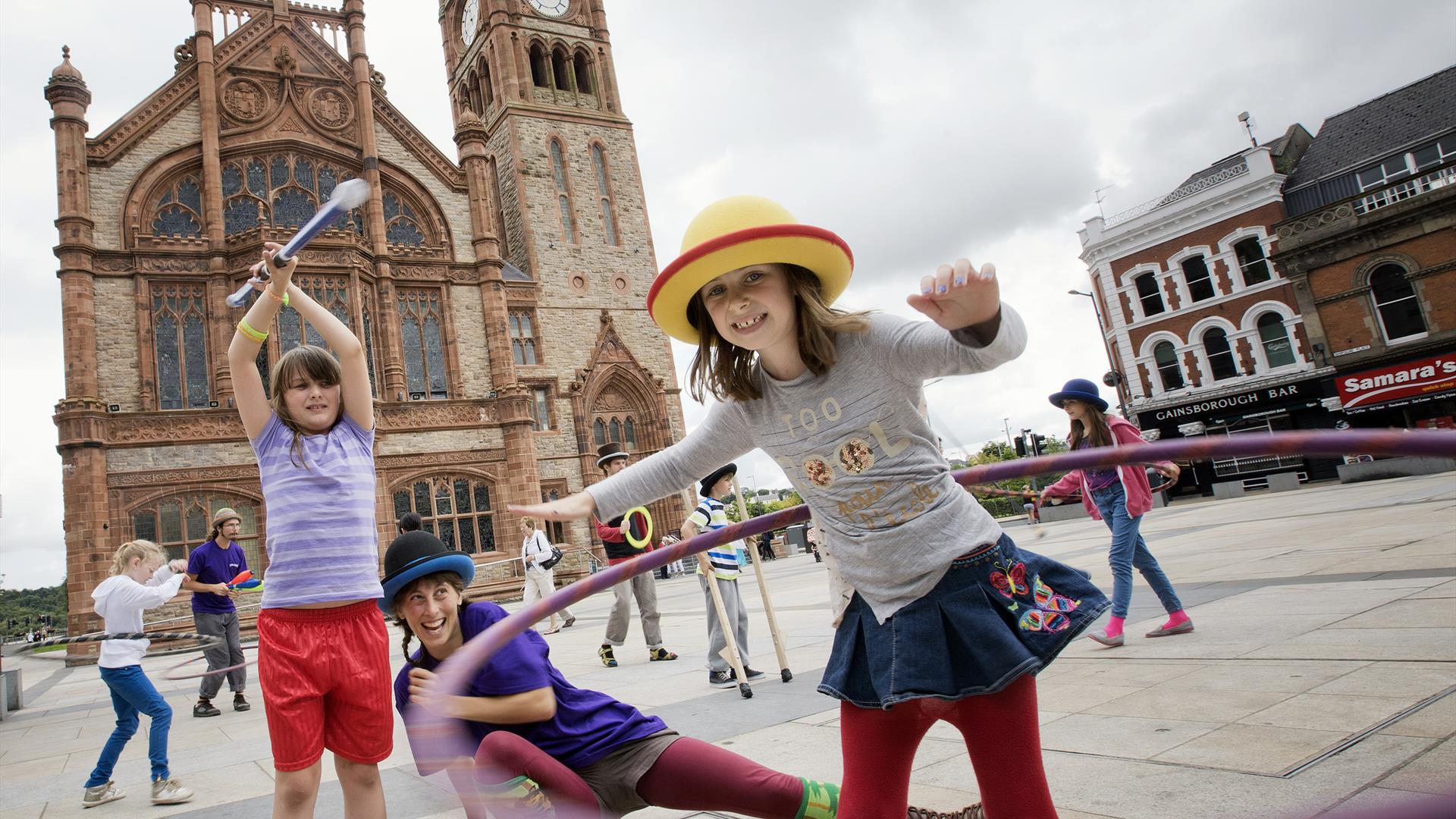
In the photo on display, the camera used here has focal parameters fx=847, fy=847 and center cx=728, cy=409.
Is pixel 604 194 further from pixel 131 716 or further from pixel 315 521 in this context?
pixel 315 521

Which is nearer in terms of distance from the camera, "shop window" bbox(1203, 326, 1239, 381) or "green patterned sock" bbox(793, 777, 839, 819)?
"green patterned sock" bbox(793, 777, 839, 819)

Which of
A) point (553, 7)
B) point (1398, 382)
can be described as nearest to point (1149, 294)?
point (1398, 382)

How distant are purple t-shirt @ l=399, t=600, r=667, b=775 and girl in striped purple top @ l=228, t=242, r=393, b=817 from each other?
242 mm

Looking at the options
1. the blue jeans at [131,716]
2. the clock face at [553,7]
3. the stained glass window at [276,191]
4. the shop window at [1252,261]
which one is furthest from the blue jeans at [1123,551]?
the clock face at [553,7]

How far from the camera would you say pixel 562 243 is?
35219mm

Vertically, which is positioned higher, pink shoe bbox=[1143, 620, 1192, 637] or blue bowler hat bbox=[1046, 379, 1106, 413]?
blue bowler hat bbox=[1046, 379, 1106, 413]

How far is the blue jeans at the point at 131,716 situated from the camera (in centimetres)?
498

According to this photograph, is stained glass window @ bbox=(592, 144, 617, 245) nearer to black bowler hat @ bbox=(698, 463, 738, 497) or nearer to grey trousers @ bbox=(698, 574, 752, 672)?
black bowler hat @ bbox=(698, 463, 738, 497)

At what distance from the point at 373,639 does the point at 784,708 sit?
2824 mm

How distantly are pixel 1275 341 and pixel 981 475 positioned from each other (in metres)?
33.5

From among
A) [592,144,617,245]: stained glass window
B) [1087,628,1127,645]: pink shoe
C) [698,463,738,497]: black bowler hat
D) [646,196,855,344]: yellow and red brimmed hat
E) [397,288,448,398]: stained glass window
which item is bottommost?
[1087,628,1127,645]: pink shoe

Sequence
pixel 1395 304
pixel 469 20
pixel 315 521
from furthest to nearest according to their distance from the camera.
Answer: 1. pixel 469 20
2. pixel 1395 304
3. pixel 315 521

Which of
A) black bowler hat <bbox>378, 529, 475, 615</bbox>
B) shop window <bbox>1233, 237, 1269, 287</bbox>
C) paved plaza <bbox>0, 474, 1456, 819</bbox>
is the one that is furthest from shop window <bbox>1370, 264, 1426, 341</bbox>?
black bowler hat <bbox>378, 529, 475, 615</bbox>

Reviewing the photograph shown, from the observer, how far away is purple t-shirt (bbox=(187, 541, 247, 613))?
28.8ft
